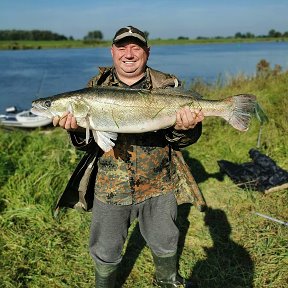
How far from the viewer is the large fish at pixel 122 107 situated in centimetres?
294

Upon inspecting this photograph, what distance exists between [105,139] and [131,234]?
6.99ft

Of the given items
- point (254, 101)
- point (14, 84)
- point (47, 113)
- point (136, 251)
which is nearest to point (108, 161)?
point (47, 113)

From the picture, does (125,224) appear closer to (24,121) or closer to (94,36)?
(24,121)

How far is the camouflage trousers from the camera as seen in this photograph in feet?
10.3

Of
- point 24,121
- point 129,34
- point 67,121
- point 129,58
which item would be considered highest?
point 129,34

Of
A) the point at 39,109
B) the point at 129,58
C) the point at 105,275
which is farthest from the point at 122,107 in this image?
the point at 105,275

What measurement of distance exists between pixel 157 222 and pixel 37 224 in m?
2.10

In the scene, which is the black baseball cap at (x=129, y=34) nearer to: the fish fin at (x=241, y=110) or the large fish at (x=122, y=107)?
the large fish at (x=122, y=107)

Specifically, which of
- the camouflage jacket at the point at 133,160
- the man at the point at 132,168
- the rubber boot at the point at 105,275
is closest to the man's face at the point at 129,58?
the man at the point at 132,168

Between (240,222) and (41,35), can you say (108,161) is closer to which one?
(240,222)

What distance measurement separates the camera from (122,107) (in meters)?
2.99

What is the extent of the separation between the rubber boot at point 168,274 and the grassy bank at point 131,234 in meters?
0.20

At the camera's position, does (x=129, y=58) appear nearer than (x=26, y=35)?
Yes

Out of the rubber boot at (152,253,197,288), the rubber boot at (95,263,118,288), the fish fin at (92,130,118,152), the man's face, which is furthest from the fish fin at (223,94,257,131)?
the rubber boot at (95,263,118,288)
